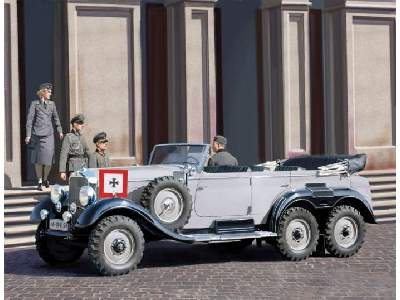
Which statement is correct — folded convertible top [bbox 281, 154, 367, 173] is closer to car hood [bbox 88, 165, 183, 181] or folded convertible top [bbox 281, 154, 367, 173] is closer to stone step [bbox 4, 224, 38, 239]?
car hood [bbox 88, 165, 183, 181]

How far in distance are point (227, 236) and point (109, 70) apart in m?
5.61

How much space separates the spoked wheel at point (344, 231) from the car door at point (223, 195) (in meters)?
1.20

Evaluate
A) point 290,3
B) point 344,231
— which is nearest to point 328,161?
point 344,231

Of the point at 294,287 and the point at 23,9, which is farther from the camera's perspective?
the point at 23,9

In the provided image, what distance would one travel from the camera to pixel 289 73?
54.7 feet

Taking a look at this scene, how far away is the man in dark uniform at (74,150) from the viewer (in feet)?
40.3

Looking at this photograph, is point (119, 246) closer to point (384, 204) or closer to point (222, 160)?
point (222, 160)

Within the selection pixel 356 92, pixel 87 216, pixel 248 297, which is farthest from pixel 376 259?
pixel 356 92

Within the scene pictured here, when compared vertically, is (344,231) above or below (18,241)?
above

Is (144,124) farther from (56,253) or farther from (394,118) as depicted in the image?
(56,253)

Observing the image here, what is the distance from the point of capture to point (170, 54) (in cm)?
1608

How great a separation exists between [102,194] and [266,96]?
312 inches

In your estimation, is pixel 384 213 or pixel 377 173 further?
pixel 377 173

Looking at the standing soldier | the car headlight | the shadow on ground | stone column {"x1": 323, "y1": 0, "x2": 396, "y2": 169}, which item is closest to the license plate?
the car headlight
